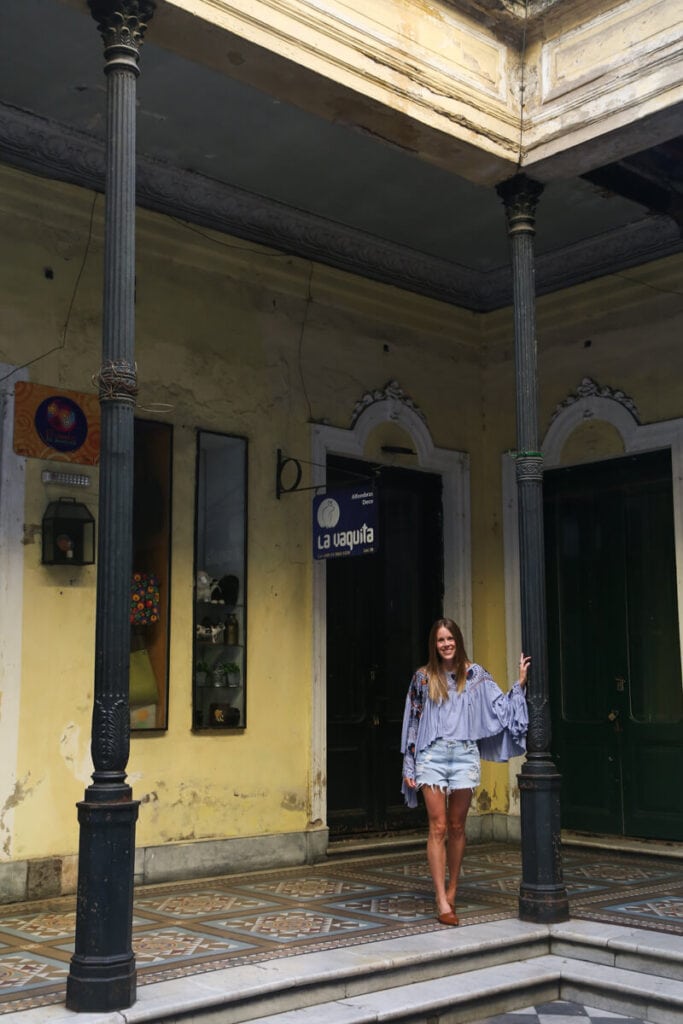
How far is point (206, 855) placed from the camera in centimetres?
766

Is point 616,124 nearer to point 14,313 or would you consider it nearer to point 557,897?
point 14,313

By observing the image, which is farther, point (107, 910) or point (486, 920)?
point (486, 920)

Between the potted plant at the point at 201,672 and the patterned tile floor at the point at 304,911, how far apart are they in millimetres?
1310

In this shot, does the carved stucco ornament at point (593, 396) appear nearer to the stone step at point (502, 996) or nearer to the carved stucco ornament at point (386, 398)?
the carved stucco ornament at point (386, 398)

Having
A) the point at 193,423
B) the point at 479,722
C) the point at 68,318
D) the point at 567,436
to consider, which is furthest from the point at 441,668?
the point at 567,436

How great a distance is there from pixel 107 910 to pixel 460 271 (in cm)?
661

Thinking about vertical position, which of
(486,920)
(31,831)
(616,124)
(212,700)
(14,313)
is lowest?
(486,920)

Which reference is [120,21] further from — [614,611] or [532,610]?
[614,611]

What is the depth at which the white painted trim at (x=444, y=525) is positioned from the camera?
8.45 m

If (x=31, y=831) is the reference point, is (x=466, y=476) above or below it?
above

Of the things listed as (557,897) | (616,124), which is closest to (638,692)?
(557,897)

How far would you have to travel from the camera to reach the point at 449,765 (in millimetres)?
→ 6348

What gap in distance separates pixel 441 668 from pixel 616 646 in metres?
2.99

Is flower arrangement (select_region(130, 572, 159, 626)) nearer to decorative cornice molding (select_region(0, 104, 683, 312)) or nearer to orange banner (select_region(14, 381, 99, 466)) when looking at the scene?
orange banner (select_region(14, 381, 99, 466))
